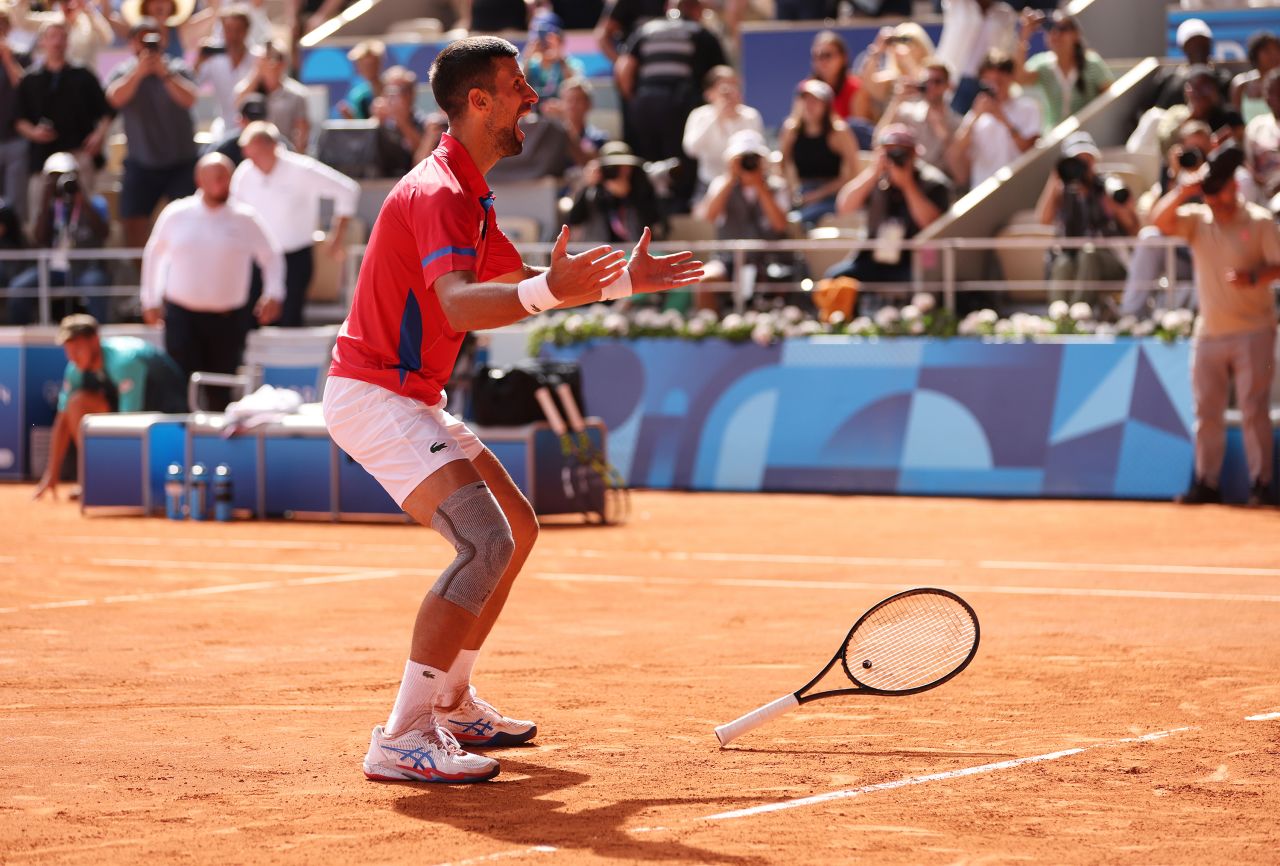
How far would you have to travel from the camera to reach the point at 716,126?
1822 centimetres

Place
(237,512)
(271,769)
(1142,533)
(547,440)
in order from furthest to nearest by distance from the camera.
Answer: (237,512) < (547,440) < (1142,533) < (271,769)

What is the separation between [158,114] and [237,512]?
18.4 feet

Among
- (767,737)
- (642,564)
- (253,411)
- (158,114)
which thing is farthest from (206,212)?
Answer: (767,737)

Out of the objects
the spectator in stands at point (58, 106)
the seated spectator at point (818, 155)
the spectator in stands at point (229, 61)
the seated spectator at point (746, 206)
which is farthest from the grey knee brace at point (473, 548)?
the spectator in stands at point (229, 61)

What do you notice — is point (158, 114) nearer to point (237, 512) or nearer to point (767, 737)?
point (237, 512)

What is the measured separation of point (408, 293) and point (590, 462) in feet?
26.8

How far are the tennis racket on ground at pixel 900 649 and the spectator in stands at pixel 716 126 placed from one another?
12.2 metres

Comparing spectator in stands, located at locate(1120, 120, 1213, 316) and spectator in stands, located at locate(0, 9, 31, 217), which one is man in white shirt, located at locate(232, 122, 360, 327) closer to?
spectator in stands, located at locate(0, 9, 31, 217)

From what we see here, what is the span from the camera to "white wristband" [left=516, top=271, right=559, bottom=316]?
5.45 m

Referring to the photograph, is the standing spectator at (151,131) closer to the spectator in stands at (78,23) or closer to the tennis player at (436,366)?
the spectator in stands at (78,23)

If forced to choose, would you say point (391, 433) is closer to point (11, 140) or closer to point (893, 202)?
point (893, 202)

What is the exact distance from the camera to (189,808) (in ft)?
17.9

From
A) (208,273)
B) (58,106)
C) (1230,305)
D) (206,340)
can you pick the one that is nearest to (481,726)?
(1230,305)

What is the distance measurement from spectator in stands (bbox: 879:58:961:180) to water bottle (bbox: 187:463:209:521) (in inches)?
274
